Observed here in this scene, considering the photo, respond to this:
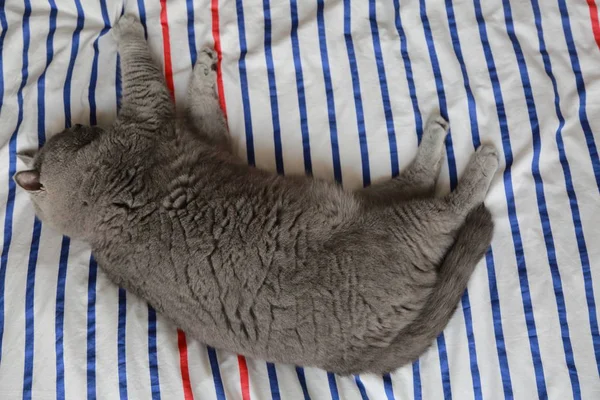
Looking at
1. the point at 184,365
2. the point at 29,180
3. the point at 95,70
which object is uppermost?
the point at 95,70

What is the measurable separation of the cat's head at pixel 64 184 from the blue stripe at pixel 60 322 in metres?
0.09

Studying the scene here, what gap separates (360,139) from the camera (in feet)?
5.57

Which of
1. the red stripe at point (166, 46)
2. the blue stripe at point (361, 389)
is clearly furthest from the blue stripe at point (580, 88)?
the red stripe at point (166, 46)

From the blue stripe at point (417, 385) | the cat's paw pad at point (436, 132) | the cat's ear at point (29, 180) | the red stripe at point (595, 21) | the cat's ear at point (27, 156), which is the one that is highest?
the red stripe at point (595, 21)

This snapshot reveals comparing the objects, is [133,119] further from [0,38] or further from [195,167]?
[0,38]

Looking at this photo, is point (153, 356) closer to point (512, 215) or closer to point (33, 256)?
point (33, 256)

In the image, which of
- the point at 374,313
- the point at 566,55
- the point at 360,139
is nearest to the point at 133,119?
the point at 360,139

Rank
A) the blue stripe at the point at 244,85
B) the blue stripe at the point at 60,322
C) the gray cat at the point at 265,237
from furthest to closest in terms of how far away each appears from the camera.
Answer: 1. the blue stripe at the point at 244,85
2. the blue stripe at the point at 60,322
3. the gray cat at the point at 265,237

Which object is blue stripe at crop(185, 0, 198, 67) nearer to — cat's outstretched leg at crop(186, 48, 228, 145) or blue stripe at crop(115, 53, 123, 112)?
cat's outstretched leg at crop(186, 48, 228, 145)

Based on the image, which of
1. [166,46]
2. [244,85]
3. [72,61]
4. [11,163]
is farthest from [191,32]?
[11,163]

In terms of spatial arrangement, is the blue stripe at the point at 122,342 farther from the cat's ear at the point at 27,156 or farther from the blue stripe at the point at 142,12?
the blue stripe at the point at 142,12

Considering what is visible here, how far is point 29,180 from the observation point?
1.56 metres

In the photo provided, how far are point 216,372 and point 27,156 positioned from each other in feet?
2.61

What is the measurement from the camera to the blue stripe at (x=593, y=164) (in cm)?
150
